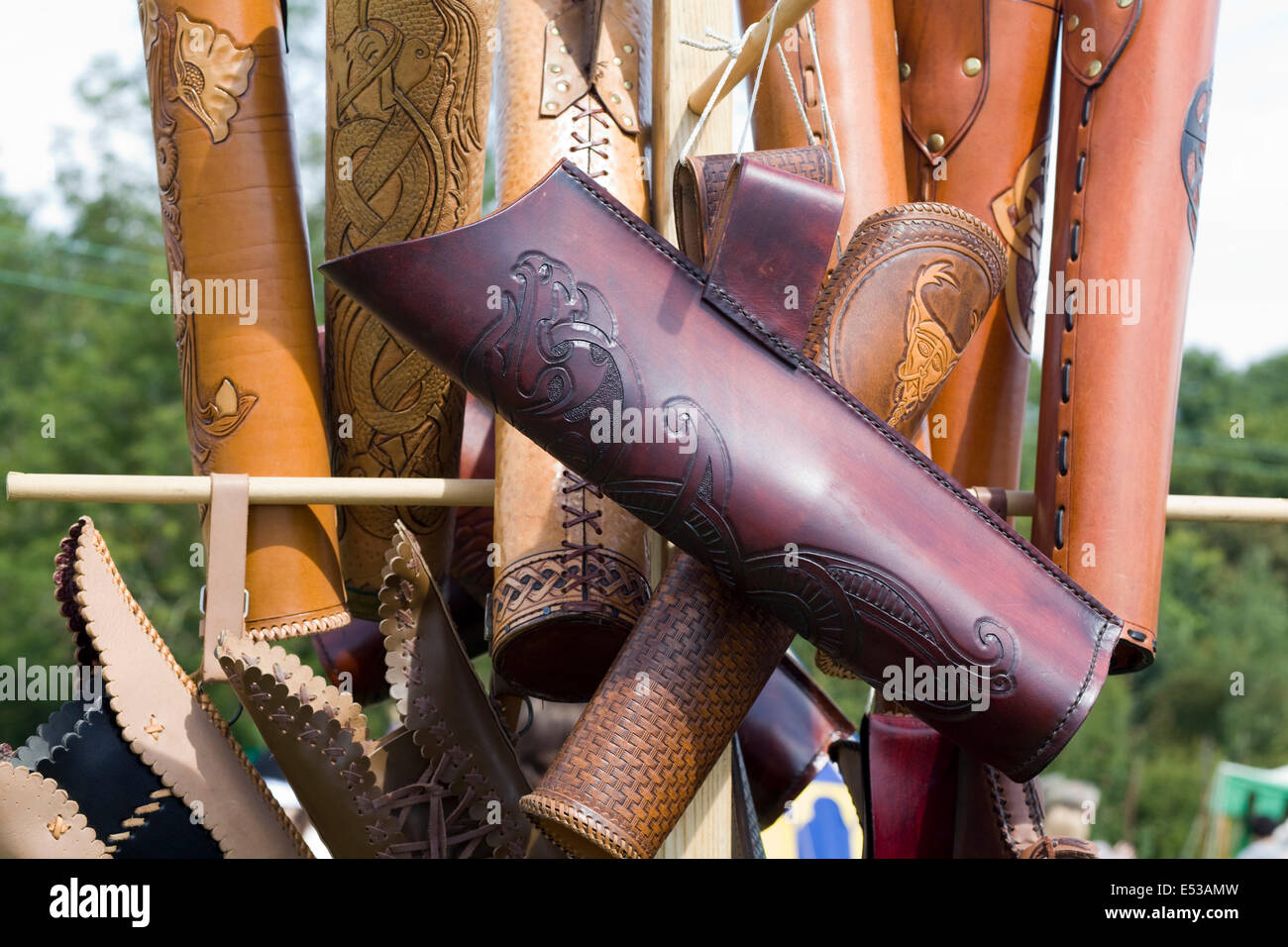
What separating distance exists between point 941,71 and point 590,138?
1.55 ft

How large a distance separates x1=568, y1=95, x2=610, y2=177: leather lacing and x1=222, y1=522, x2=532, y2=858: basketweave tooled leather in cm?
44

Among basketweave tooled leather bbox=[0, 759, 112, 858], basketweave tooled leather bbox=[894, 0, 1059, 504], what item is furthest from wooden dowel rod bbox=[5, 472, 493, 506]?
basketweave tooled leather bbox=[894, 0, 1059, 504]

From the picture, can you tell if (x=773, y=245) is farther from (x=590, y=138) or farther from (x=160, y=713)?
(x=160, y=713)

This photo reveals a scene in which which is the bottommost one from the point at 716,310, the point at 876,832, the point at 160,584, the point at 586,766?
the point at 160,584

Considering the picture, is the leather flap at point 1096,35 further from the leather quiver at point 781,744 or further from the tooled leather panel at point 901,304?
the leather quiver at point 781,744

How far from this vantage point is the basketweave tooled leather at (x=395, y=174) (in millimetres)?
1262

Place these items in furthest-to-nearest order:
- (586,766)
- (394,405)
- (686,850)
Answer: (394,405), (686,850), (586,766)

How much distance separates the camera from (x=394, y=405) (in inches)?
53.0

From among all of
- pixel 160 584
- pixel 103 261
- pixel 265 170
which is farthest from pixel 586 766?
pixel 103 261

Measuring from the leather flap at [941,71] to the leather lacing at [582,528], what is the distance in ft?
2.07

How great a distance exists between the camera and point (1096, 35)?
125cm
